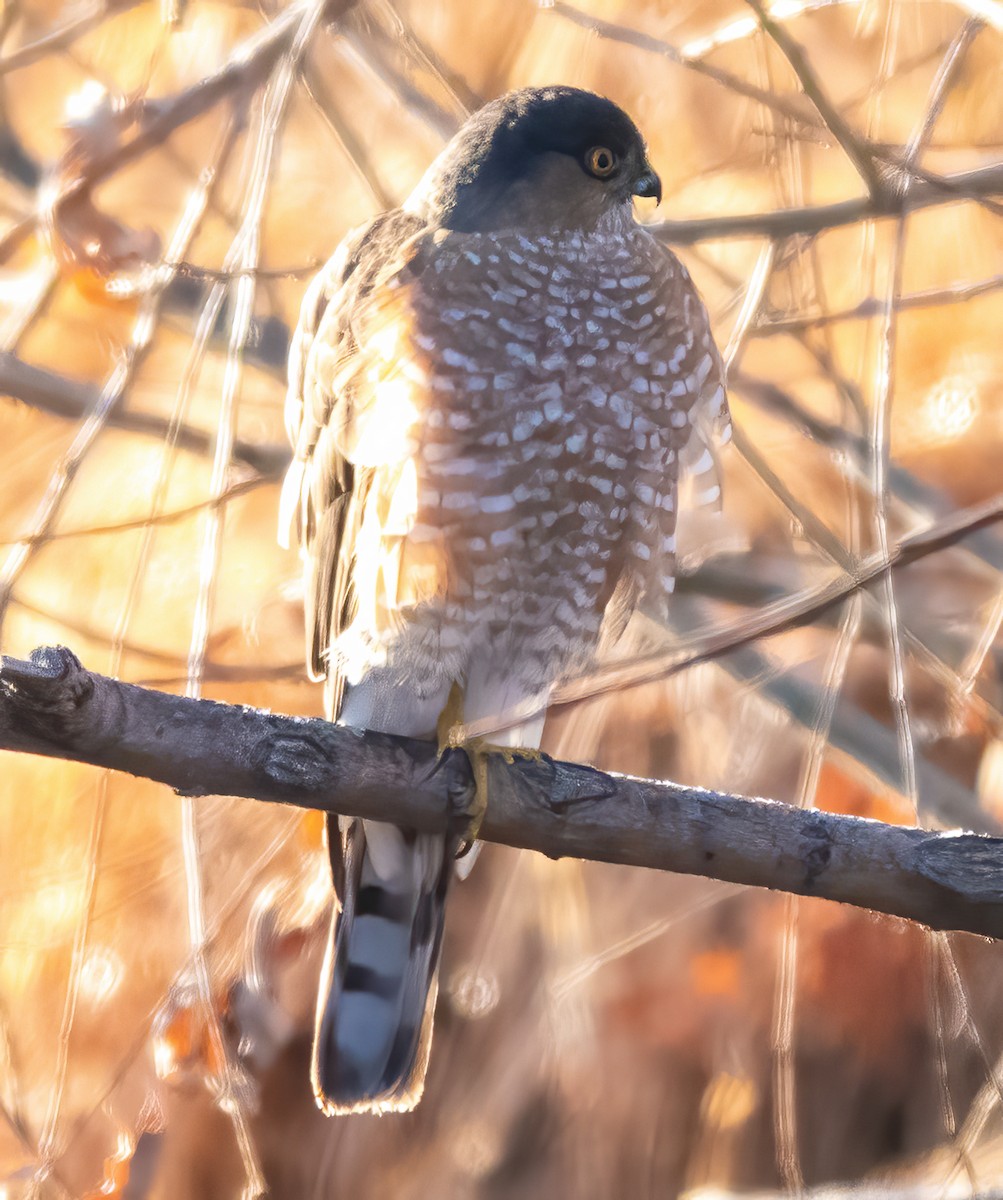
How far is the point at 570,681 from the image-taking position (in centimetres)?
300

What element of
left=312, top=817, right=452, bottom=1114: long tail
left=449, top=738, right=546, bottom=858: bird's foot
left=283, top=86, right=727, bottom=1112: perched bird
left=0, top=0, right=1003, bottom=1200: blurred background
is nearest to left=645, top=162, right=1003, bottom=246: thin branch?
left=0, top=0, right=1003, bottom=1200: blurred background

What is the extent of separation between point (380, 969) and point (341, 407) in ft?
4.11

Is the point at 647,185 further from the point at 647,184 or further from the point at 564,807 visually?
the point at 564,807

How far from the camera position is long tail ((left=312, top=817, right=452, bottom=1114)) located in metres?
2.72

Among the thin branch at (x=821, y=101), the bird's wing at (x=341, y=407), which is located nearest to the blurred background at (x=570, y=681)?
the thin branch at (x=821, y=101)

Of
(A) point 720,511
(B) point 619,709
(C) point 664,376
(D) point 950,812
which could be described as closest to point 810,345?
(C) point 664,376

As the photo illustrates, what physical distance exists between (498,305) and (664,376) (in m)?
0.39

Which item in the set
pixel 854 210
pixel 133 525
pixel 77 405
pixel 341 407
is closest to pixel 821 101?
pixel 854 210

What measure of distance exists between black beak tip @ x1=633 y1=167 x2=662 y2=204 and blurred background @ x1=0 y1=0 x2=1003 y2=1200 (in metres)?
0.11

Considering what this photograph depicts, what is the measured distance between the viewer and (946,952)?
199cm

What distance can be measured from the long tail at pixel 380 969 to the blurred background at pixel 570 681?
0.43 ft

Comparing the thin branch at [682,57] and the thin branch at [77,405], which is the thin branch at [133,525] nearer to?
the thin branch at [77,405]

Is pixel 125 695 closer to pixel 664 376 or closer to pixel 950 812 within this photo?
pixel 664 376

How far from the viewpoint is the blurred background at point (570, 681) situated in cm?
221
